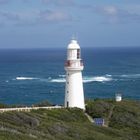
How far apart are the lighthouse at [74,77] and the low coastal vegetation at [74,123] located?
1227 millimetres

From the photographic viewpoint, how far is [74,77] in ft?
129

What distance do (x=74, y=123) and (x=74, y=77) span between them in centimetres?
668

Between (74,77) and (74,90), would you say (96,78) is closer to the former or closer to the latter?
(74,77)

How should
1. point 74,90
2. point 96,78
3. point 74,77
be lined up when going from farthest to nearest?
point 96,78, point 74,77, point 74,90

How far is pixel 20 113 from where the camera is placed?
3262cm

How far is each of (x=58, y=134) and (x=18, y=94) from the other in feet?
186

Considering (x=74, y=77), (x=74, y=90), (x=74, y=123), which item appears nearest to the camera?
(x=74, y=123)

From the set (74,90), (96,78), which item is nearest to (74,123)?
(74,90)

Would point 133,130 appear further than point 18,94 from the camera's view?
No

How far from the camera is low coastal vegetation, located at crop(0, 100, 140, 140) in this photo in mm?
26959

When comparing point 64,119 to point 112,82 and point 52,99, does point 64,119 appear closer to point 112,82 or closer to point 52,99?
point 52,99

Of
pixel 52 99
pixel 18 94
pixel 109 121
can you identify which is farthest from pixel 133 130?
pixel 18 94

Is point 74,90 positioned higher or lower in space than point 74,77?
lower

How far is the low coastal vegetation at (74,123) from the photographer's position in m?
27.0
